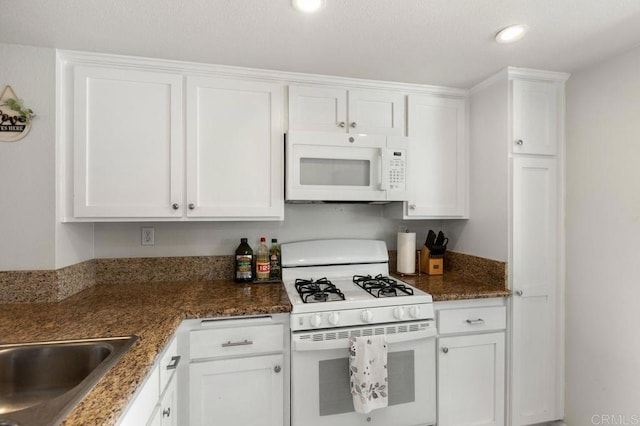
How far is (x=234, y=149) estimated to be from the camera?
1.80m

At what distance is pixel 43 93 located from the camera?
1558 mm

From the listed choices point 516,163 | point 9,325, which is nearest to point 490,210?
point 516,163

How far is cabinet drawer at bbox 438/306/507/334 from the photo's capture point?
1.73 metres

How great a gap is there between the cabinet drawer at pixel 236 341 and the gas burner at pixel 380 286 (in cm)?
57

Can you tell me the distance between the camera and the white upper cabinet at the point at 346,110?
188 cm

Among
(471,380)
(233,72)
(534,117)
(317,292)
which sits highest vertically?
(233,72)

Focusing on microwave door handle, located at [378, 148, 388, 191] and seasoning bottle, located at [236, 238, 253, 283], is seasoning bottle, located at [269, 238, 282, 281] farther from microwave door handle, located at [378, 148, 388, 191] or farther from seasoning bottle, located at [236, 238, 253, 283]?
microwave door handle, located at [378, 148, 388, 191]

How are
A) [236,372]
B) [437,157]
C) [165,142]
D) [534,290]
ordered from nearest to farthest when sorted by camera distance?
[236,372], [165,142], [534,290], [437,157]

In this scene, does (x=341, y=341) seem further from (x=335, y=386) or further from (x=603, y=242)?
(x=603, y=242)

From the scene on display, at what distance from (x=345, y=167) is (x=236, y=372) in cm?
126

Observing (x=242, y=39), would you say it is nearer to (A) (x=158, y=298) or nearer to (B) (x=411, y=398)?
(A) (x=158, y=298)

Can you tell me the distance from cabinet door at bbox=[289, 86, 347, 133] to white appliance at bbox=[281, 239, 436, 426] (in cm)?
96

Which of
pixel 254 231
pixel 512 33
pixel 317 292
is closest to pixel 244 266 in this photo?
pixel 254 231

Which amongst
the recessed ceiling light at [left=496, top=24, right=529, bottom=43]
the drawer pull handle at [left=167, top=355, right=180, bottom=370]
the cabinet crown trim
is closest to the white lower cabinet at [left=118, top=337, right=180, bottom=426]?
the drawer pull handle at [left=167, top=355, right=180, bottom=370]
